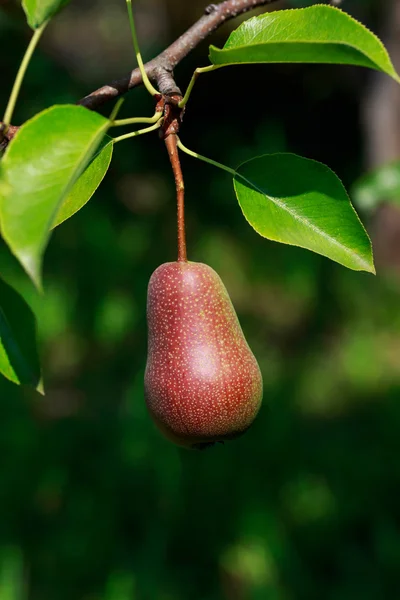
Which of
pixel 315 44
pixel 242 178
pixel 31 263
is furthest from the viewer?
pixel 242 178

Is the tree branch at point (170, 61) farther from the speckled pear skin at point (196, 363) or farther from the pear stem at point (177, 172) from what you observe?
the speckled pear skin at point (196, 363)

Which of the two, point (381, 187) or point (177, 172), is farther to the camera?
point (381, 187)

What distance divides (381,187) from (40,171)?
1.07m

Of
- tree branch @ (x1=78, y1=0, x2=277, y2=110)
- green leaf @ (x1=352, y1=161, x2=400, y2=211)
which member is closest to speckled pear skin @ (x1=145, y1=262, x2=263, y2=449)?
tree branch @ (x1=78, y1=0, x2=277, y2=110)

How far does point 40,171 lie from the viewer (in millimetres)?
686

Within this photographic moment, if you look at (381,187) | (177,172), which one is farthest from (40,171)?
(381,187)

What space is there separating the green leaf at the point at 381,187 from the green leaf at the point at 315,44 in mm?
819

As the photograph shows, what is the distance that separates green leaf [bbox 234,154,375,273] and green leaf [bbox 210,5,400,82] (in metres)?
0.15

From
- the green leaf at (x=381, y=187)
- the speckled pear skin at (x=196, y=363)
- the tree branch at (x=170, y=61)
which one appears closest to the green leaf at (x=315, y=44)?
the tree branch at (x=170, y=61)

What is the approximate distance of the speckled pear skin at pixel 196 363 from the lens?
0.90 m

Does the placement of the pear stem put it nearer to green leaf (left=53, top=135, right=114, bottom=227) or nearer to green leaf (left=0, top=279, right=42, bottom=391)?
green leaf (left=53, top=135, right=114, bottom=227)

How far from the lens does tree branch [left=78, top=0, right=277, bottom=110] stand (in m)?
0.90

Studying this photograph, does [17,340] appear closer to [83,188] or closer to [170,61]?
[83,188]

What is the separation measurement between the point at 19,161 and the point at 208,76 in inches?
151
